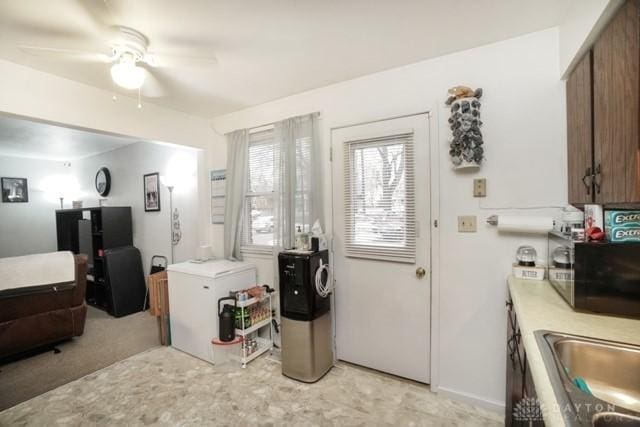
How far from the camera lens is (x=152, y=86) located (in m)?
2.16

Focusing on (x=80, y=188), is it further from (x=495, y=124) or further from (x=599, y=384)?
(x=599, y=384)

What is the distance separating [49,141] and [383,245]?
4938 millimetres

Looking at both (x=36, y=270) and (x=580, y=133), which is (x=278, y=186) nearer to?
(x=580, y=133)

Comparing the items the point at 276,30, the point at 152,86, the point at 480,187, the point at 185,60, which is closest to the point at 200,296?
the point at 152,86

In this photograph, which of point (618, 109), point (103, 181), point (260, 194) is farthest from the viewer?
point (103, 181)

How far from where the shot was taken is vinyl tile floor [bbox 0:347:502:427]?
1837mm

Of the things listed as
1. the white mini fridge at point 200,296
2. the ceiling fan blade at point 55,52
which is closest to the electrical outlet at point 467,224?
the white mini fridge at point 200,296

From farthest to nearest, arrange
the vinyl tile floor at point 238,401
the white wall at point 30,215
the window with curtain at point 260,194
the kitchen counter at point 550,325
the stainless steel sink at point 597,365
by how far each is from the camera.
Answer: the white wall at point 30,215 < the window with curtain at point 260,194 < the vinyl tile floor at point 238,401 < the stainless steel sink at point 597,365 < the kitchen counter at point 550,325

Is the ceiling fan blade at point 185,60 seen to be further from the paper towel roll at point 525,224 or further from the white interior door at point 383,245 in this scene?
the paper towel roll at point 525,224

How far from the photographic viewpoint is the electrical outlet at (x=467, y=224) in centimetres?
192

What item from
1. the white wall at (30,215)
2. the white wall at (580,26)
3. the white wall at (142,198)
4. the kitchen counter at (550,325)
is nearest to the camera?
the kitchen counter at (550,325)

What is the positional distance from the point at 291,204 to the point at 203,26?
4.73 ft

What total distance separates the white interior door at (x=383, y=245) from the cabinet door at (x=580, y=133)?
2.55ft

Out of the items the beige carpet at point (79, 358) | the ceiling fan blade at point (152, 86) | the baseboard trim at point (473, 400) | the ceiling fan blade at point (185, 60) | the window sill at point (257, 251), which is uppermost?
the ceiling fan blade at point (152, 86)
